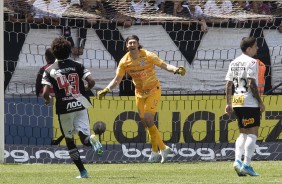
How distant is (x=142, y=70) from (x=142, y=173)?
2.56 metres

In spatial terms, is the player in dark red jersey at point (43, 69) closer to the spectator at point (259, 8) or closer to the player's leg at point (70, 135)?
the player's leg at point (70, 135)

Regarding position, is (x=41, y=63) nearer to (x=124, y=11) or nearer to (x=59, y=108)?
(x=124, y=11)

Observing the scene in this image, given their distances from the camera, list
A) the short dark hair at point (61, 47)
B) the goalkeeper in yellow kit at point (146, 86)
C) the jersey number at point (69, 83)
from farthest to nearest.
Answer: the goalkeeper in yellow kit at point (146, 86)
the jersey number at point (69, 83)
the short dark hair at point (61, 47)

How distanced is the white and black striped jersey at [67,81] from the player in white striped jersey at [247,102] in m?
2.12

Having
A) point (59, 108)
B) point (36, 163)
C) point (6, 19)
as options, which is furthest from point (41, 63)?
point (59, 108)

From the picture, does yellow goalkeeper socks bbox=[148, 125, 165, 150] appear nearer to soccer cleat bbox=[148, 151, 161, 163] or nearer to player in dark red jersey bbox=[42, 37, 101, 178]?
soccer cleat bbox=[148, 151, 161, 163]

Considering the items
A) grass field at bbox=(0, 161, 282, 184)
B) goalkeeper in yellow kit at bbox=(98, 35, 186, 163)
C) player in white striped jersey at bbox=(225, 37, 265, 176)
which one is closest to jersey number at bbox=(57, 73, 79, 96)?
grass field at bbox=(0, 161, 282, 184)

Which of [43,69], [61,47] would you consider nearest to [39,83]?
[43,69]

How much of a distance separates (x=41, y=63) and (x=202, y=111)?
3.51m

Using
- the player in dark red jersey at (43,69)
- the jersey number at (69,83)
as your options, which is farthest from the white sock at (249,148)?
the player in dark red jersey at (43,69)

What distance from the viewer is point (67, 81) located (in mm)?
12133

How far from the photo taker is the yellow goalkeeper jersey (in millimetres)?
15422

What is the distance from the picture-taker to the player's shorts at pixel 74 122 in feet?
40.0

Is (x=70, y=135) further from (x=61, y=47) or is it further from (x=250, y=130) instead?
(x=250, y=130)
